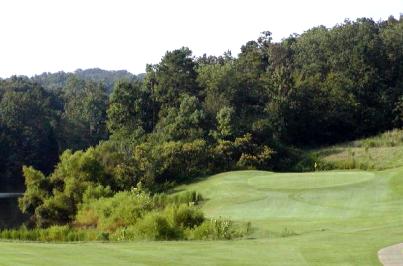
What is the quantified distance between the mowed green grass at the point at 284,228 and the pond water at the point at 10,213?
475 inches

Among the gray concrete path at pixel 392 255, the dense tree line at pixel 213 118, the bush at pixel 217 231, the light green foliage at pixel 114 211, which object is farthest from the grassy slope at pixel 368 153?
the gray concrete path at pixel 392 255

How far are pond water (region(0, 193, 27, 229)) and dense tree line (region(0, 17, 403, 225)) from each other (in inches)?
55.5

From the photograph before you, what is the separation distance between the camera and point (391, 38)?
66.8 m

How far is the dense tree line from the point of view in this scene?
4078 centimetres

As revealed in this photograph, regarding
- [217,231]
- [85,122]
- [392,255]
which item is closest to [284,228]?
[217,231]

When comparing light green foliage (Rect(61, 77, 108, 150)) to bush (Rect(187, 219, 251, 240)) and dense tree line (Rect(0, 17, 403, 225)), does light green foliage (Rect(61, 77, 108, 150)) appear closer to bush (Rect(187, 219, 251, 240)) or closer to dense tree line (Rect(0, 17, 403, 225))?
dense tree line (Rect(0, 17, 403, 225))

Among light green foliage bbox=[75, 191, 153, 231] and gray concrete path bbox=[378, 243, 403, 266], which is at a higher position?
gray concrete path bbox=[378, 243, 403, 266]

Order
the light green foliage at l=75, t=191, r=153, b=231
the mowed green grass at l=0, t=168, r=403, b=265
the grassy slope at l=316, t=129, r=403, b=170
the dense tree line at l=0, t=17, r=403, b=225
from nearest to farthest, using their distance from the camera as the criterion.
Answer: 1. the mowed green grass at l=0, t=168, r=403, b=265
2. the light green foliage at l=75, t=191, r=153, b=231
3. the dense tree line at l=0, t=17, r=403, b=225
4. the grassy slope at l=316, t=129, r=403, b=170

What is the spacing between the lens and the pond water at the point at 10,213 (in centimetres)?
3832

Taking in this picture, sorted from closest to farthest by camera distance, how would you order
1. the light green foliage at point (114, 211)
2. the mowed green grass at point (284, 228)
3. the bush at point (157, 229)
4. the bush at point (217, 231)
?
1. the mowed green grass at point (284, 228)
2. the bush at point (217, 231)
3. the bush at point (157, 229)
4. the light green foliage at point (114, 211)

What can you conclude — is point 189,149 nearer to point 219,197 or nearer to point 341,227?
point 219,197

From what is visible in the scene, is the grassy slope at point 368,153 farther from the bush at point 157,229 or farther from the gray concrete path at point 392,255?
the gray concrete path at point 392,255

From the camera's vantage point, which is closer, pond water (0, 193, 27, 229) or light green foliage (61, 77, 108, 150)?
pond water (0, 193, 27, 229)

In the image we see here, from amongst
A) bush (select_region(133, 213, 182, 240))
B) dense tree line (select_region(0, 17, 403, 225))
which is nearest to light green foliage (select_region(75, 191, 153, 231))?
dense tree line (select_region(0, 17, 403, 225))
